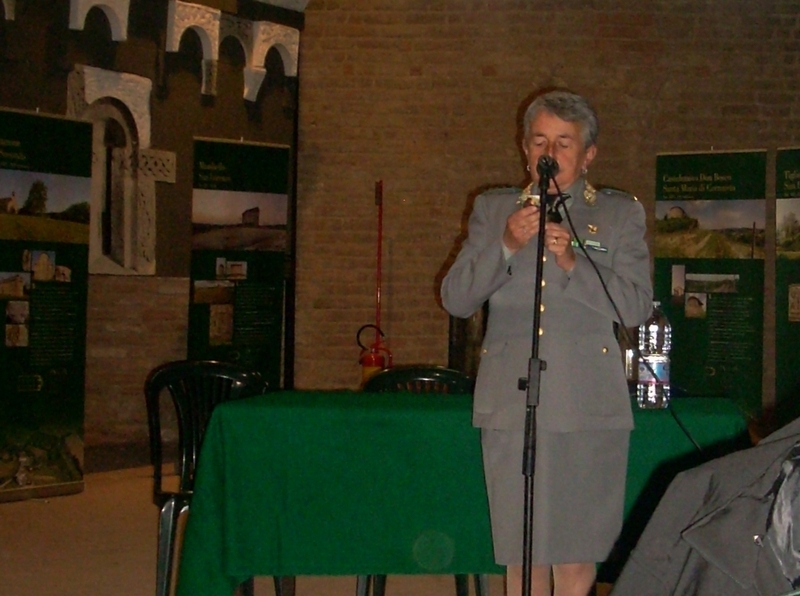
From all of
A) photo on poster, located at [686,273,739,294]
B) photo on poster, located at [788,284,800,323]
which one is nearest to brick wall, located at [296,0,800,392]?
photo on poster, located at [686,273,739,294]

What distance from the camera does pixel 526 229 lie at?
87.4 inches

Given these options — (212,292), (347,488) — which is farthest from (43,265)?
(347,488)

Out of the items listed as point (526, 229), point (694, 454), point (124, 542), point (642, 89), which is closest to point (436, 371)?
point (694, 454)

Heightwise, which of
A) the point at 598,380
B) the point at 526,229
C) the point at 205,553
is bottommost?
the point at 205,553

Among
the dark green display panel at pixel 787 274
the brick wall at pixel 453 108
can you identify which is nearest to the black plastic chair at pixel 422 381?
the brick wall at pixel 453 108

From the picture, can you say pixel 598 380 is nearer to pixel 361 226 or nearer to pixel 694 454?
pixel 694 454

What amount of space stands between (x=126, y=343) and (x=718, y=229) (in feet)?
13.0

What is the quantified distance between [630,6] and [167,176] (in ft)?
11.0

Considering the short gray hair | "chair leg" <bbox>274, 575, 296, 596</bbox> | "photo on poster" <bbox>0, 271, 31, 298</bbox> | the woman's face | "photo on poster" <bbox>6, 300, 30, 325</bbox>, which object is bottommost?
"chair leg" <bbox>274, 575, 296, 596</bbox>

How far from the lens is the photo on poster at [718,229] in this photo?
6.96 m

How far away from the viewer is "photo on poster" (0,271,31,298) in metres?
5.65

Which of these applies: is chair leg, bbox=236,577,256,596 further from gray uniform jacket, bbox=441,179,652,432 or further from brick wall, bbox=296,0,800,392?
brick wall, bbox=296,0,800,392

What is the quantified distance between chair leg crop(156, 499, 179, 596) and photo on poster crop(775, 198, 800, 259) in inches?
196

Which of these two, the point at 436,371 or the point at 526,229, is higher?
the point at 526,229
